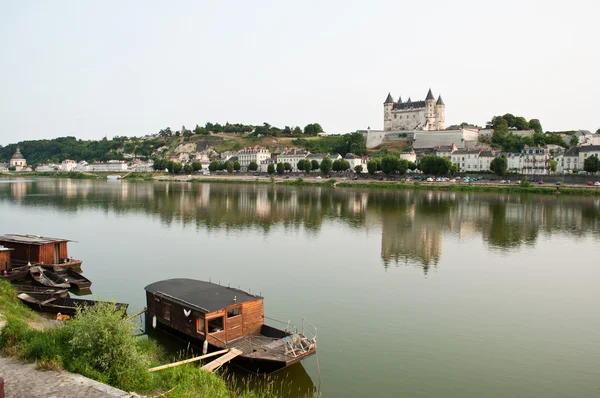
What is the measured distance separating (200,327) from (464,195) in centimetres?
4627

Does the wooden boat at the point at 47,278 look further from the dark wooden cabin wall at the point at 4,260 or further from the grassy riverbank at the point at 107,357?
the grassy riverbank at the point at 107,357

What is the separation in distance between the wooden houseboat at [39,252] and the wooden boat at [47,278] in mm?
793

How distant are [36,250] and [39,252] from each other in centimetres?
17

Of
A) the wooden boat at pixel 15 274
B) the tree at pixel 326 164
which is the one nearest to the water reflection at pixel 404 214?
the wooden boat at pixel 15 274

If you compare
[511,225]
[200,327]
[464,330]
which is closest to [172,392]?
[200,327]

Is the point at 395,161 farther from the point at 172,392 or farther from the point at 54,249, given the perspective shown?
the point at 172,392

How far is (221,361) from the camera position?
30.2ft

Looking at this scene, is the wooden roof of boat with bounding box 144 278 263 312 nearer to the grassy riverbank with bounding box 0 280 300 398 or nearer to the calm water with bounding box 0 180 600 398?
the calm water with bounding box 0 180 600 398

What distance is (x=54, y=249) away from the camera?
17938mm

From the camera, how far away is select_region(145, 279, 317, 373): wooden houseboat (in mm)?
9531

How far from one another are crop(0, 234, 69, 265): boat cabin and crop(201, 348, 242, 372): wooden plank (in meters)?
10.9

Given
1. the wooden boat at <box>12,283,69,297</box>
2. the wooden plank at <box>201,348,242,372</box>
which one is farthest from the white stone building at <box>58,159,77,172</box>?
the wooden plank at <box>201,348,242,372</box>

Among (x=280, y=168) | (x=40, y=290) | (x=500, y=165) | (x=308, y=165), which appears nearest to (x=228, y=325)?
(x=40, y=290)

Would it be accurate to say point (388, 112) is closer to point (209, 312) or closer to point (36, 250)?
point (36, 250)
